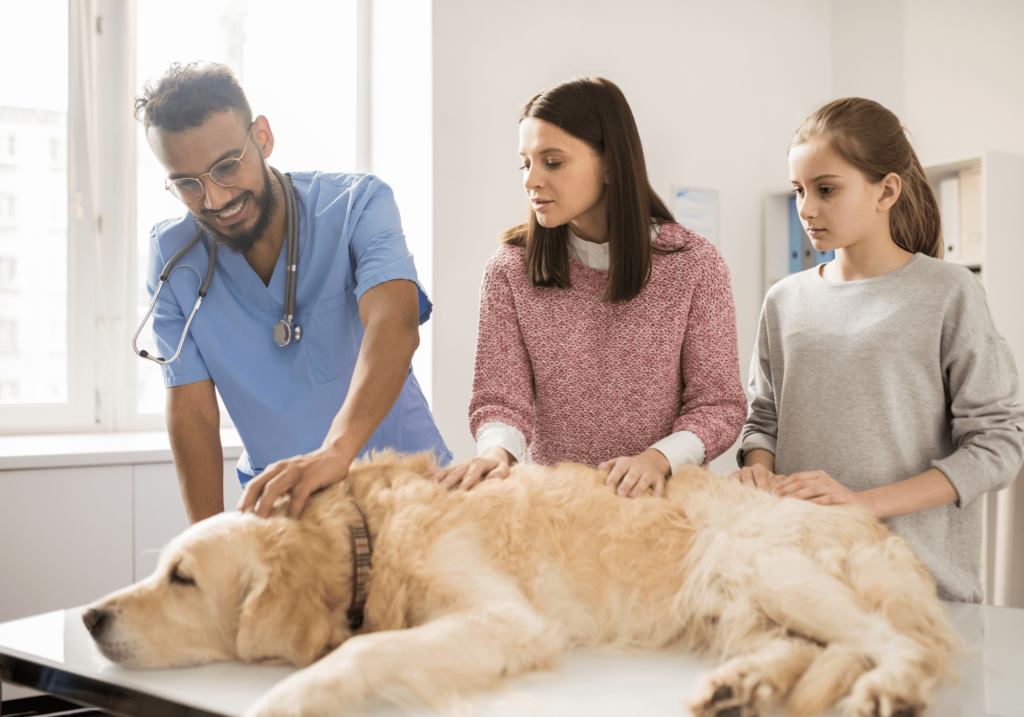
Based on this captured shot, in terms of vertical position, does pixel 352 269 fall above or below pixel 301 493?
above

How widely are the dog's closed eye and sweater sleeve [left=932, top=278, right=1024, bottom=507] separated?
1256 millimetres

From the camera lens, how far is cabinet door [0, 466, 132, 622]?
2.56 meters

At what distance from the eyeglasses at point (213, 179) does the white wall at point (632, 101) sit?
5.64 ft

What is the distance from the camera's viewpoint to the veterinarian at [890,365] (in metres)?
1.32

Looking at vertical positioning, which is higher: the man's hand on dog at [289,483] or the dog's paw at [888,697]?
the man's hand on dog at [289,483]

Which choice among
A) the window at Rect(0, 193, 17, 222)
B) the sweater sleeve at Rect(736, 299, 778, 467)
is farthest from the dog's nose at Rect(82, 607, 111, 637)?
the window at Rect(0, 193, 17, 222)

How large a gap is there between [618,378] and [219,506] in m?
0.95

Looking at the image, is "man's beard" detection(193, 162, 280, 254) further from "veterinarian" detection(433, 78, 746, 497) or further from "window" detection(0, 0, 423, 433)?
"window" detection(0, 0, 423, 433)

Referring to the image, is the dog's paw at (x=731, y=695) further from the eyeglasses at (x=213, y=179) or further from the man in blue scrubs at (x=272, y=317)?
the eyeglasses at (x=213, y=179)

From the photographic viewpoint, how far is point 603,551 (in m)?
1.13

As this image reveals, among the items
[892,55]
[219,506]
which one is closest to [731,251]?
[892,55]

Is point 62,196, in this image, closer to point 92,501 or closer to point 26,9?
point 26,9

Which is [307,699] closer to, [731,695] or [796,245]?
[731,695]

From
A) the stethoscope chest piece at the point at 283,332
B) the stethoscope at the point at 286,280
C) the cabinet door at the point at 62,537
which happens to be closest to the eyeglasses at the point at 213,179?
the stethoscope at the point at 286,280
